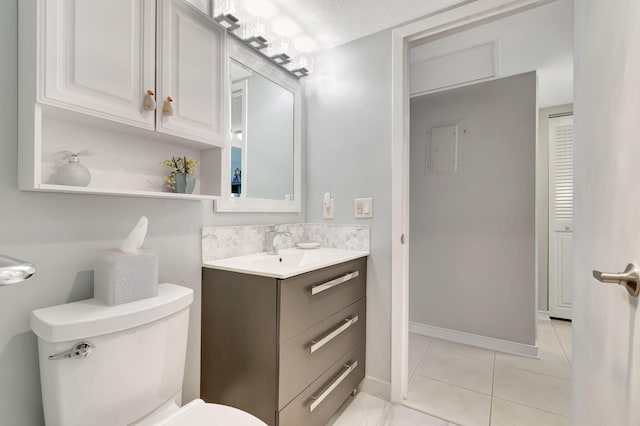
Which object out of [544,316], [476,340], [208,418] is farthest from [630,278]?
[544,316]

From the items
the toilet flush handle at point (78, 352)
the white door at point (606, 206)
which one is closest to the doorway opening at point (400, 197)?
the white door at point (606, 206)

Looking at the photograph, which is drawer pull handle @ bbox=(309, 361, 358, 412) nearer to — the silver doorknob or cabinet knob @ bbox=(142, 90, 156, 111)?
the silver doorknob

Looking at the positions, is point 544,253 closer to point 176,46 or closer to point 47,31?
point 176,46

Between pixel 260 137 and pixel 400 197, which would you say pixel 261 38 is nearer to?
pixel 260 137

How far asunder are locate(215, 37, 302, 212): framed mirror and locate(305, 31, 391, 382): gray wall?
0.15 meters

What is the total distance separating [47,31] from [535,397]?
9.10 feet

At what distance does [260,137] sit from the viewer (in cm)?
178

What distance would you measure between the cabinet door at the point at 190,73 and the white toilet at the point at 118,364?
2.18ft

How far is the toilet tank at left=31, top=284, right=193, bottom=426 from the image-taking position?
788 millimetres

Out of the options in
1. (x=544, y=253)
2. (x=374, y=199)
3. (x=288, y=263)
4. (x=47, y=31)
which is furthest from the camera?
(x=544, y=253)

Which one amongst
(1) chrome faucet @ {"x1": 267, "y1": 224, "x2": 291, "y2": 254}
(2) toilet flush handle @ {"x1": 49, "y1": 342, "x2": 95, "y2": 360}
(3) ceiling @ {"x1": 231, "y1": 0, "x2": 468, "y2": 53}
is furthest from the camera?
(1) chrome faucet @ {"x1": 267, "y1": 224, "x2": 291, "y2": 254}

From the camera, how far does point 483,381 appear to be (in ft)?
6.31

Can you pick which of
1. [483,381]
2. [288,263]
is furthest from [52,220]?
[483,381]

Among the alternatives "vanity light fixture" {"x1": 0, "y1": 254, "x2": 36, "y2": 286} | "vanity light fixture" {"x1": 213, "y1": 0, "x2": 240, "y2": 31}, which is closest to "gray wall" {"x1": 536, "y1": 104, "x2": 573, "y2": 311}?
"vanity light fixture" {"x1": 213, "y1": 0, "x2": 240, "y2": 31}
